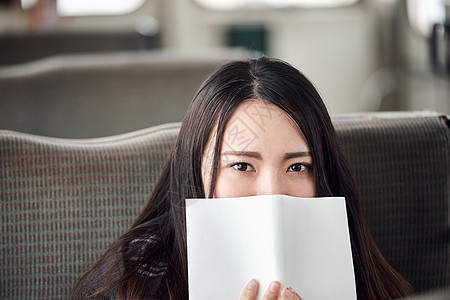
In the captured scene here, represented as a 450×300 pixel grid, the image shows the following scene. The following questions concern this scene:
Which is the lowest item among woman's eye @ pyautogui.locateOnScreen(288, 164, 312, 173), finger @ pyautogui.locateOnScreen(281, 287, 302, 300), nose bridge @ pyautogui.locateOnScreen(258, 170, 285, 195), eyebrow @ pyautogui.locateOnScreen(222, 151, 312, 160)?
finger @ pyautogui.locateOnScreen(281, 287, 302, 300)

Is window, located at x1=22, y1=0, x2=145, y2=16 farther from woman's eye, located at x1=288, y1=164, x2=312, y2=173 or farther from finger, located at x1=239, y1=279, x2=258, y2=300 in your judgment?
finger, located at x1=239, y1=279, x2=258, y2=300

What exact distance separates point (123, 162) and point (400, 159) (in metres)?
0.52

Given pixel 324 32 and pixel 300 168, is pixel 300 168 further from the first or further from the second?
pixel 324 32

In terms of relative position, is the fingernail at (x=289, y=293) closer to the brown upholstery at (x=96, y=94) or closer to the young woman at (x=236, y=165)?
the young woman at (x=236, y=165)

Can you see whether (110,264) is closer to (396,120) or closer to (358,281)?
(358,281)

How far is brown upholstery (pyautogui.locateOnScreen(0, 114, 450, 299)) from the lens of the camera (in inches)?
37.8

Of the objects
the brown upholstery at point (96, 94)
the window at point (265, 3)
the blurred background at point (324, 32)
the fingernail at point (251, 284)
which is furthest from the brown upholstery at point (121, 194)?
the window at point (265, 3)

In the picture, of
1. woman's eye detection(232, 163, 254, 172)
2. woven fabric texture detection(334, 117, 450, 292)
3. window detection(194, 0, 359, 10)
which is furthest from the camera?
window detection(194, 0, 359, 10)

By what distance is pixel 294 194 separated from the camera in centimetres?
85

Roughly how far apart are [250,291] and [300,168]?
0.68ft

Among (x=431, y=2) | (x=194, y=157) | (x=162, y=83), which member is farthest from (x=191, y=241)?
(x=431, y=2)

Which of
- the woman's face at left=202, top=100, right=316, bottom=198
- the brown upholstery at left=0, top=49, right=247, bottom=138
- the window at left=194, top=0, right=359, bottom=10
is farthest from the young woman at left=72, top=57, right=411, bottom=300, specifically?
the window at left=194, top=0, right=359, bottom=10

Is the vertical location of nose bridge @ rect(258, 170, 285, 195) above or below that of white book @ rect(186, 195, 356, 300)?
above

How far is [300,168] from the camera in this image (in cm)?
87
